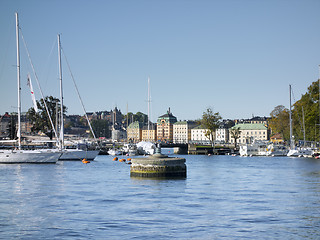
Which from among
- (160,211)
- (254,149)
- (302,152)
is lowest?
(160,211)

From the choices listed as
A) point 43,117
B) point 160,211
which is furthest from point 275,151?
point 160,211

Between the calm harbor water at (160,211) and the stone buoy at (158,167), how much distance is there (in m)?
1.07

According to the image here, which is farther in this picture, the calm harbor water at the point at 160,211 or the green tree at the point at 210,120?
the green tree at the point at 210,120

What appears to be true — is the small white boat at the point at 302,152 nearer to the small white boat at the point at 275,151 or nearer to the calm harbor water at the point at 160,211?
the small white boat at the point at 275,151

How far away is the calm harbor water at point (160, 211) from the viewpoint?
77.3 ft

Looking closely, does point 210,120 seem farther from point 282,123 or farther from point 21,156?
point 21,156

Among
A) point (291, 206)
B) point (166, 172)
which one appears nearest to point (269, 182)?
point (166, 172)

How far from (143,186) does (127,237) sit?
18.2m

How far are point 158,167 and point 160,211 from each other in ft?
50.8

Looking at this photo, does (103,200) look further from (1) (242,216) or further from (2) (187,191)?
(1) (242,216)

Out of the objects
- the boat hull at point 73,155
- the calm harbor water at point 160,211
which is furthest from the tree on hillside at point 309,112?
the calm harbor water at point 160,211

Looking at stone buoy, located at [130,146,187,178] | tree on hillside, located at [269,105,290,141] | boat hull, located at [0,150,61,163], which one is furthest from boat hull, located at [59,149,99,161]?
tree on hillside, located at [269,105,290,141]

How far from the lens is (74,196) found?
120 ft

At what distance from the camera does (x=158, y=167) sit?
44.6m
